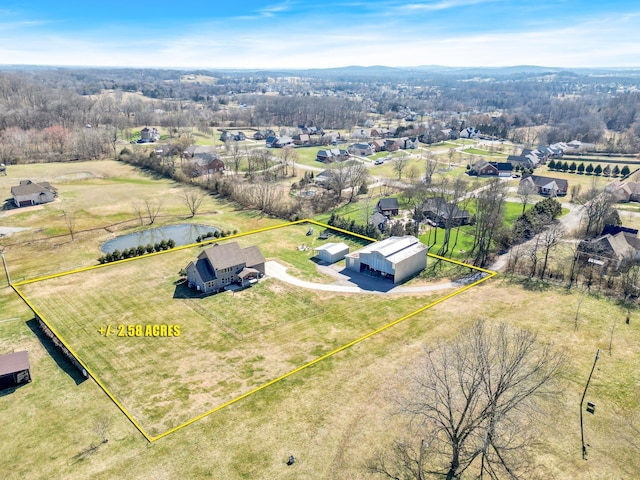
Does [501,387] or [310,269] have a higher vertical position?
[501,387]

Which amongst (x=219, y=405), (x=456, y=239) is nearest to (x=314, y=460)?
(x=219, y=405)

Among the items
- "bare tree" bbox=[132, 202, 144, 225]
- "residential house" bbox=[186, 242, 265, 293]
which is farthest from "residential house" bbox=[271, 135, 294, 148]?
"residential house" bbox=[186, 242, 265, 293]

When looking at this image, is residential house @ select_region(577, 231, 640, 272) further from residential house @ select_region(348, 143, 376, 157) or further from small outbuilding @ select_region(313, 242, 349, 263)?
residential house @ select_region(348, 143, 376, 157)

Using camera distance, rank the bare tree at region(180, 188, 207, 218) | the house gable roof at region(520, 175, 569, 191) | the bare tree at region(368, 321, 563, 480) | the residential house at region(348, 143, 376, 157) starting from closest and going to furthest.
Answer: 1. the bare tree at region(368, 321, 563, 480)
2. the bare tree at region(180, 188, 207, 218)
3. the house gable roof at region(520, 175, 569, 191)
4. the residential house at region(348, 143, 376, 157)

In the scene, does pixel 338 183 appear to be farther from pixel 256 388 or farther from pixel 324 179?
pixel 256 388

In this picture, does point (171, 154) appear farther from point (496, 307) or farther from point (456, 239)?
point (496, 307)

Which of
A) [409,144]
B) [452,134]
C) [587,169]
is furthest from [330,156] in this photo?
[587,169]
